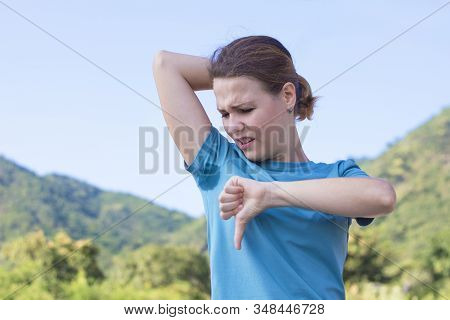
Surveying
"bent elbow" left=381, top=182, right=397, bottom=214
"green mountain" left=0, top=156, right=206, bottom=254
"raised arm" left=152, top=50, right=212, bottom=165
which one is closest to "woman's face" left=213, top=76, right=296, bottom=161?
"raised arm" left=152, top=50, right=212, bottom=165

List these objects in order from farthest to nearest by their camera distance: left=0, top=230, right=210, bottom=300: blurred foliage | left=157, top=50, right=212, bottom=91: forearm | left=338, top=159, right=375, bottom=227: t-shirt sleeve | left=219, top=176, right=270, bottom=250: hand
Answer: left=0, top=230, right=210, bottom=300: blurred foliage, left=157, top=50, right=212, bottom=91: forearm, left=338, top=159, right=375, bottom=227: t-shirt sleeve, left=219, top=176, right=270, bottom=250: hand

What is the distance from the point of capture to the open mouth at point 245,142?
1766 mm

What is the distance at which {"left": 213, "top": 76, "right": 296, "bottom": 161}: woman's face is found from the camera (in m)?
1.74

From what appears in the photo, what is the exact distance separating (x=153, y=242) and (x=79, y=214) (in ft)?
4.79

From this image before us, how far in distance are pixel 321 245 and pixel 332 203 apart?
14 cm

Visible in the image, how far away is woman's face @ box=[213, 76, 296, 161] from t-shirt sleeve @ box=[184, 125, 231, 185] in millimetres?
67

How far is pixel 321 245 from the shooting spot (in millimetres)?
1673

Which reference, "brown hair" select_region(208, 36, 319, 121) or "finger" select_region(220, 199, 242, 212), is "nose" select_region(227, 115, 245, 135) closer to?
"brown hair" select_region(208, 36, 319, 121)

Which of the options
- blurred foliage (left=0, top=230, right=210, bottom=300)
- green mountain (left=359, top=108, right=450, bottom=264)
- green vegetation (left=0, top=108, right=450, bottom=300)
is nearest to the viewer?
blurred foliage (left=0, top=230, right=210, bottom=300)

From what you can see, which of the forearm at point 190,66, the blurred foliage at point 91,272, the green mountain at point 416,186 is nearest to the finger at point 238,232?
the forearm at point 190,66

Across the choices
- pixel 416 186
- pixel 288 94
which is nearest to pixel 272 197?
pixel 288 94

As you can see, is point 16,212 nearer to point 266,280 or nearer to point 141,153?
point 141,153
